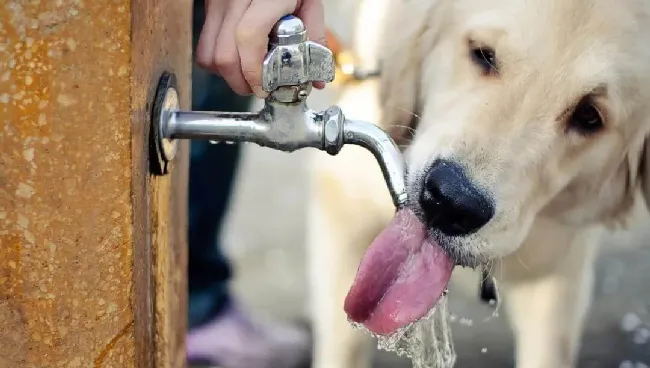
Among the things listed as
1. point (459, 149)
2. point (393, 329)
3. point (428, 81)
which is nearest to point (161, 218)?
point (393, 329)

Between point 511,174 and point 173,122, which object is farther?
point 511,174

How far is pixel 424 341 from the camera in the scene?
0.99 meters

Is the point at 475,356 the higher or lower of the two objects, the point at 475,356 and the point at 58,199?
the lower

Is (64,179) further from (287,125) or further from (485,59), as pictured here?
(485,59)

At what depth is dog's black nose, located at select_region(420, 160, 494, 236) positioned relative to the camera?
883 mm

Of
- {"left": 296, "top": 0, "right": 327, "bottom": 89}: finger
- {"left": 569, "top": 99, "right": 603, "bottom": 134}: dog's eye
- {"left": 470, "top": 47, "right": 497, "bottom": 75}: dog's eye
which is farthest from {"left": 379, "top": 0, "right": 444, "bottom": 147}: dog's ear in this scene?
{"left": 296, "top": 0, "right": 327, "bottom": 89}: finger

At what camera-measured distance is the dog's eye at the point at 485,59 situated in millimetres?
986

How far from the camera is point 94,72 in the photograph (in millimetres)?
580

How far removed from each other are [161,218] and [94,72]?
0.19m

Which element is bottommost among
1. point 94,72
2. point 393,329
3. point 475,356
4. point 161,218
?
point 475,356

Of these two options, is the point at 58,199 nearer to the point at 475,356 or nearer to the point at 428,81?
the point at 428,81

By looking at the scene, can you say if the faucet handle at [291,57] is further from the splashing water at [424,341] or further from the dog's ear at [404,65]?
the dog's ear at [404,65]

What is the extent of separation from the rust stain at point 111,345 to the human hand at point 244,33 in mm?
217

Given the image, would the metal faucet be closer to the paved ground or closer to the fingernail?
the fingernail
